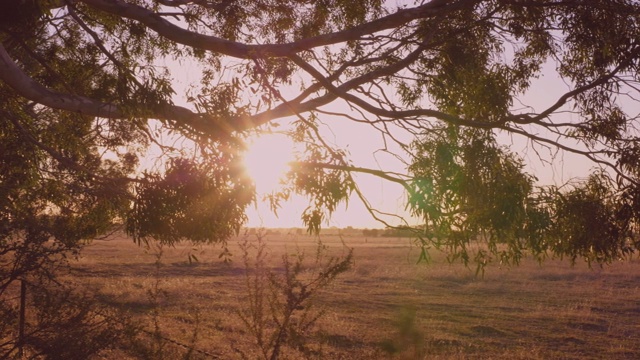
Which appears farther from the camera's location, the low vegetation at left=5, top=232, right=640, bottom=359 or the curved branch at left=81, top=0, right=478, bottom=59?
the low vegetation at left=5, top=232, right=640, bottom=359

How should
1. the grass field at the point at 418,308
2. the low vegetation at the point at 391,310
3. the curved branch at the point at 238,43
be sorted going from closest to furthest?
the curved branch at the point at 238,43
the low vegetation at the point at 391,310
the grass field at the point at 418,308

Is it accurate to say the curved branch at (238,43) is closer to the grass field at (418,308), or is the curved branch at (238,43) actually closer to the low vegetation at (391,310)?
the low vegetation at (391,310)

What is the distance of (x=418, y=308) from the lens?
19.8 m

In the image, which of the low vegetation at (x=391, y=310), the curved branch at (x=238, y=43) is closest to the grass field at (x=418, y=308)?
the low vegetation at (x=391, y=310)

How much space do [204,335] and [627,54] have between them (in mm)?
8389

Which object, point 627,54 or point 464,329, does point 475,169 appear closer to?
point 627,54

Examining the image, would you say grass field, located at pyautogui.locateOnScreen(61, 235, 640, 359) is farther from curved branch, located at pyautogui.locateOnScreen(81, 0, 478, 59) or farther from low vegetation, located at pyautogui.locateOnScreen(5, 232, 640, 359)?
curved branch, located at pyautogui.locateOnScreen(81, 0, 478, 59)

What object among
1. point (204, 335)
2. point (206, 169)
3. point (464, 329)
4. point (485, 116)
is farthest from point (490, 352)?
point (206, 169)

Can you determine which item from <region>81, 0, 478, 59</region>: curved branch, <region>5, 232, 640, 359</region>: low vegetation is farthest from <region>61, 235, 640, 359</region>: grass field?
<region>81, 0, 478, 59</region>: curved branch

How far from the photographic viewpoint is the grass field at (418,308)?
508 inches

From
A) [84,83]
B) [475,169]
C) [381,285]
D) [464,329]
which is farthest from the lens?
[381,285]

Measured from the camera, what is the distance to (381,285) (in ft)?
81.9

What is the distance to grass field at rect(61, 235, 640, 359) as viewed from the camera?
42.3 ft

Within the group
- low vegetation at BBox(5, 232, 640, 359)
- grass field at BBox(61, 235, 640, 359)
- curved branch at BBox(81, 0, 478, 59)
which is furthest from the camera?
grass field at BBox(61, 235, 640, 359)
